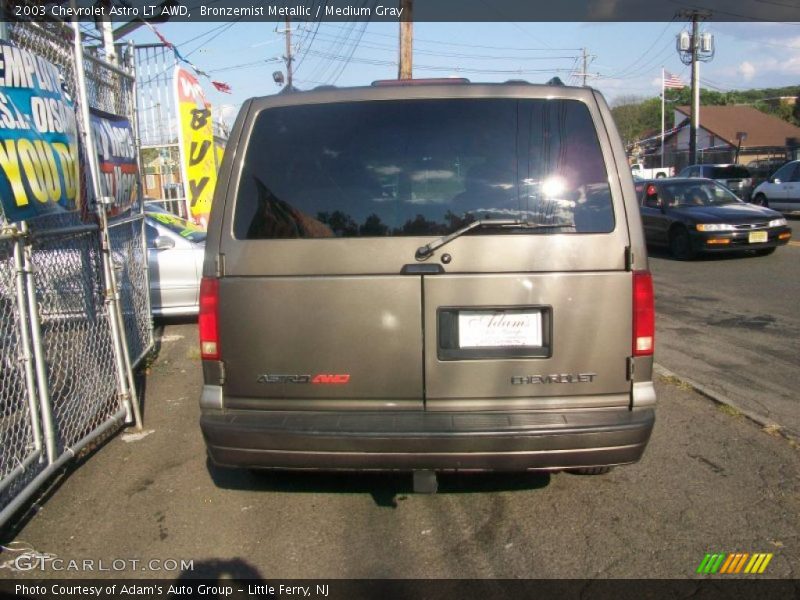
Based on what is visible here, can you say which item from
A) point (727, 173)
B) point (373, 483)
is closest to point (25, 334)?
point (373, 483)

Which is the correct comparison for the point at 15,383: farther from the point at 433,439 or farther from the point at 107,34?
the point at 107,34

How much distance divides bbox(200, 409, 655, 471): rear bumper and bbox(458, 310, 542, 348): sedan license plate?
1.10 ft

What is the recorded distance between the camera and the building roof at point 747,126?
50719 mm

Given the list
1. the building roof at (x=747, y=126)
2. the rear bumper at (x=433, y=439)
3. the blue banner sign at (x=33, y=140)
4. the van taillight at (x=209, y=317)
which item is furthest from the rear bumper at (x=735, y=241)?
the building roof at (x=747, y=126)

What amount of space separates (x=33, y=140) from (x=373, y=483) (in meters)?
2.71

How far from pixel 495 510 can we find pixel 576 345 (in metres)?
1.08

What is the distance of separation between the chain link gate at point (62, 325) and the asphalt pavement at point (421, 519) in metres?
0.30

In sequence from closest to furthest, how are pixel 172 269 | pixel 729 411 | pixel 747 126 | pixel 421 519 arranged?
pixel 421 519 < pixel 729 411 < pixel 172 269 < pixel 747 126

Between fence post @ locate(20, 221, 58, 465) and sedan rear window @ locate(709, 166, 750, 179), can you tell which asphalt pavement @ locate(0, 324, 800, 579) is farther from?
sedan rear window @ locate(709, 166, 750, 179)

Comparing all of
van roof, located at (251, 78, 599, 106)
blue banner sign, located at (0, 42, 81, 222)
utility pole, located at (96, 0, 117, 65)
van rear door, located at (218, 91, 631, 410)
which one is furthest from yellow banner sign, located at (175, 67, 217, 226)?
van rear door, located at (218, 91, 631, 410)

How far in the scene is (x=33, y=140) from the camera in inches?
155

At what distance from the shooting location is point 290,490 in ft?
13.3

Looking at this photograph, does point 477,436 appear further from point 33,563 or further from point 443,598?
point 33,563

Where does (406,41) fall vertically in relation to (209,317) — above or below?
above
